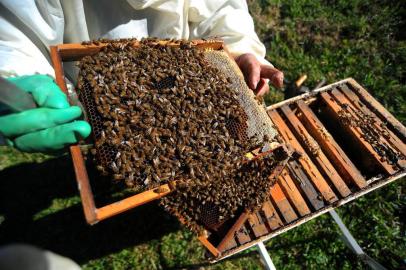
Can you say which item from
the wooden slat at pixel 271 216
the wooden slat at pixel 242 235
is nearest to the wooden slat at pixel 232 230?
the wooden slat at pixel 242 235

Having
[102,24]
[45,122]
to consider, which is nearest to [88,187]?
[45,122]

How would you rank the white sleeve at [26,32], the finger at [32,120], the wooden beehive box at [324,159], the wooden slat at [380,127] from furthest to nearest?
1. the wooden slat at [380,127]
2. the wooden beehive box at [324,159]
3. the white sleeve at [26,32]
4. the finger at [32,120]

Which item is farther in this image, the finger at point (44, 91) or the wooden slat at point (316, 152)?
the wooden slat at point (316, 152)

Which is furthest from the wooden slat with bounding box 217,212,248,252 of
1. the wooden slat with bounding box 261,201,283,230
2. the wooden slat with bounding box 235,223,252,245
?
the wooden slat with bounding box 261,201,283,230

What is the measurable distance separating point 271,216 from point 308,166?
781 mm

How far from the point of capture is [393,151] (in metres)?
3.89

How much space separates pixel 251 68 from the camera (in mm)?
3402

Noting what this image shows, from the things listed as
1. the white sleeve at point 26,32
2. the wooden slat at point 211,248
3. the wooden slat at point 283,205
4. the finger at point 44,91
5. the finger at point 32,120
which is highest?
the white sleeve at point 26,32

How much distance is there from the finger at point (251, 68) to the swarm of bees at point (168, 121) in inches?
22.0

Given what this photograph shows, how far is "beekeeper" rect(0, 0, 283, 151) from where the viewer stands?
2.43 m

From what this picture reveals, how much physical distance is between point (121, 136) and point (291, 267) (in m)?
3.27

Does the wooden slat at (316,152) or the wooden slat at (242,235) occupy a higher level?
the wooden slat at (316,152)

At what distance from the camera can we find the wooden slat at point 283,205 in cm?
350

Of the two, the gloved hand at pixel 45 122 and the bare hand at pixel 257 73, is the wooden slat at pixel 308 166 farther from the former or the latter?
the gloved hand at pixel 45 122
